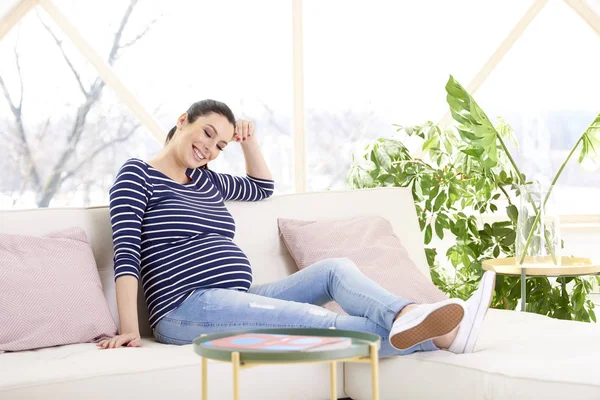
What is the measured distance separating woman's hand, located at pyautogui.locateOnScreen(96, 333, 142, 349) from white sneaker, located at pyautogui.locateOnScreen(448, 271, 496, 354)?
2.96ft

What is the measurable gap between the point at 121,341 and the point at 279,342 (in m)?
0.93

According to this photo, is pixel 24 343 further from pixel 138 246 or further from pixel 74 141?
pixel 74 141

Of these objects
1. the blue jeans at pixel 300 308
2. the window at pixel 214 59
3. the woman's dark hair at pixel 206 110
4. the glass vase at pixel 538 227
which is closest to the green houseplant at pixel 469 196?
the glass vase at pixel 538 227

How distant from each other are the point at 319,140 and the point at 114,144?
1.27 meters

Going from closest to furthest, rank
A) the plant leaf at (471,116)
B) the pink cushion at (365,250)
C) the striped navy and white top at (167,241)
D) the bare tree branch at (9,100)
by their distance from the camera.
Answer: the striped navy and white top at (167,241)
the pink cushion at (365,250)
the plant leaf at (471,116)
the bare tree branch at (9,100)

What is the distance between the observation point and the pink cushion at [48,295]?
7.66 ft

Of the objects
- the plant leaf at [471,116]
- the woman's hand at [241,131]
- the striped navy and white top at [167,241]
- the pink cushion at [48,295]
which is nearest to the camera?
the pink cushion at [48,295]

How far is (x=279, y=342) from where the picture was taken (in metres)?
1.60

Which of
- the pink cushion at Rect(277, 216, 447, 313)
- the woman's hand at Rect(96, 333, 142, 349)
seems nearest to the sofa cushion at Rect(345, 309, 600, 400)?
the pink cushion at Rect(277, 216, 447, 313)

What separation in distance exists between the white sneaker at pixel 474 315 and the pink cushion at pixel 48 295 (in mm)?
1034

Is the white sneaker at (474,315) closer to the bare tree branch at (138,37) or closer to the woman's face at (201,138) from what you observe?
the woman's face at (201,138)

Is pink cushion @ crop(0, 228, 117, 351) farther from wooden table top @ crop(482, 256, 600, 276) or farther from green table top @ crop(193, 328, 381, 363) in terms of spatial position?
wooden table top @ crop(482, 256, 600, 276)

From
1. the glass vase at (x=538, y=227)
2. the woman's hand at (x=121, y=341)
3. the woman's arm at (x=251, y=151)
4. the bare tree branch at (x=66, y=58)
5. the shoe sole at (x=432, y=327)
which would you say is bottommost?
the woman's hand at (x=121, y=341)

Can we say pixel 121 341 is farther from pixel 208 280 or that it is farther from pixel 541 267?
pixel 541 267
